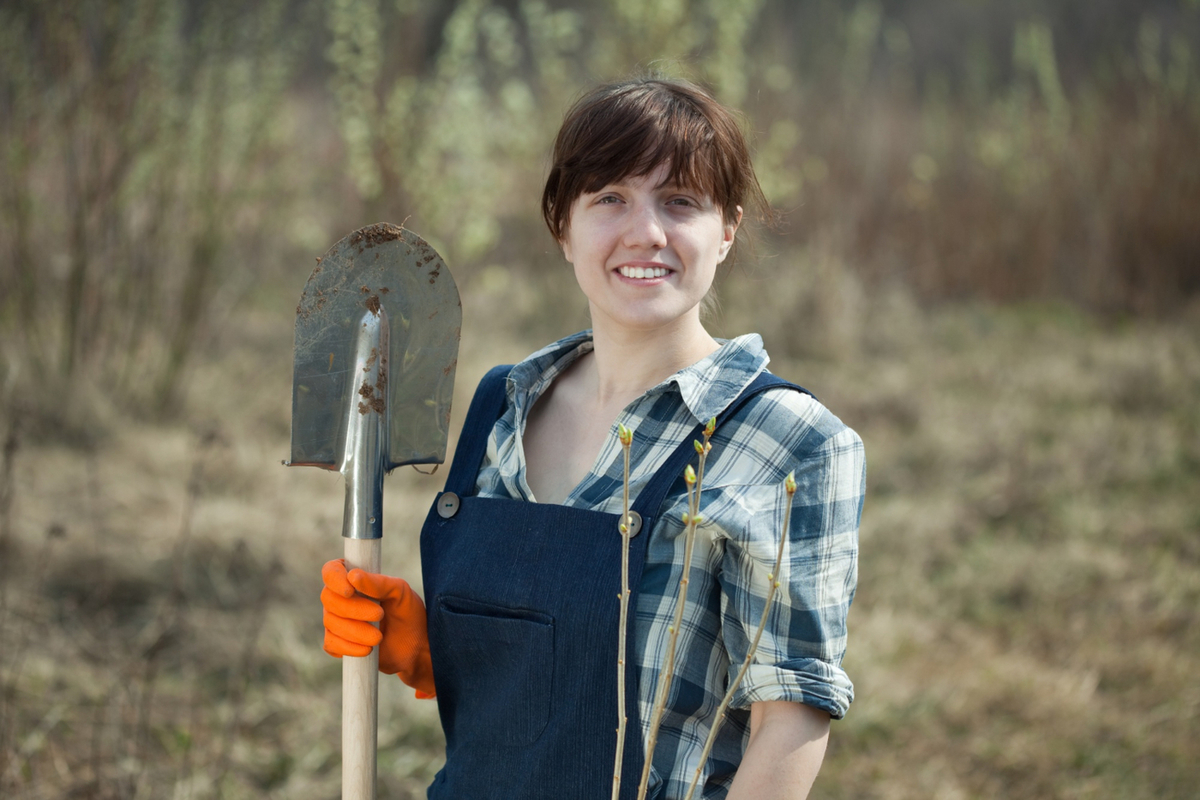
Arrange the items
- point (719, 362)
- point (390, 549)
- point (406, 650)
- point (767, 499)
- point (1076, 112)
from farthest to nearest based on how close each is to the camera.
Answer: point (1076, 112) < point (390, 549) < point (406, 650) < point (719, 362) < point (767, 499)

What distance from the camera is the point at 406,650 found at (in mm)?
1492

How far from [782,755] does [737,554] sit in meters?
0.24

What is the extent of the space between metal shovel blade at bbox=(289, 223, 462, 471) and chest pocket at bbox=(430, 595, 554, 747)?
0.88ft

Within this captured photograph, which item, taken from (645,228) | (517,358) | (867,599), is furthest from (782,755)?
(517,358)

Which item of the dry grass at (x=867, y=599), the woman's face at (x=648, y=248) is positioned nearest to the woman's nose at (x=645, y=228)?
the woman's face at (x=648, y=248)

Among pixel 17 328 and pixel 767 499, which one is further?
pixel 17 328

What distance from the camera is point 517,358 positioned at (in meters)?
5.77

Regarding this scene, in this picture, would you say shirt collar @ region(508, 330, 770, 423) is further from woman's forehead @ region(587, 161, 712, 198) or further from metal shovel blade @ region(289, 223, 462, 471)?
woman's forehead @ region(587, 161, 712, 198)

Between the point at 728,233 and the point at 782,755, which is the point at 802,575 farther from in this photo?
the point at 728,233

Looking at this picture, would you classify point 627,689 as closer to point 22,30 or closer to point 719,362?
point 719,362

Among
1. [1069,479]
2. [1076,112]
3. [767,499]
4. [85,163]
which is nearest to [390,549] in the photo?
[85,163]

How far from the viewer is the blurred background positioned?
2.85 metres

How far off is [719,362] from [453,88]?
14.5 ft

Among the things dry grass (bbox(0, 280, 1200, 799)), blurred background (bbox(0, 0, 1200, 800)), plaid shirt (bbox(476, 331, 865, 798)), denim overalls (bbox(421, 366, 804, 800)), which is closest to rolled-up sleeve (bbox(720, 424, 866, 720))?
plaid shirt (bbox(476, 331, 865, 798))
